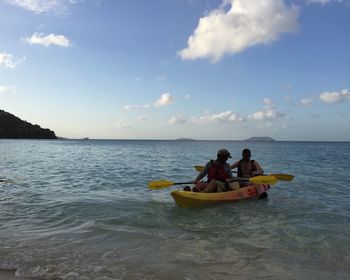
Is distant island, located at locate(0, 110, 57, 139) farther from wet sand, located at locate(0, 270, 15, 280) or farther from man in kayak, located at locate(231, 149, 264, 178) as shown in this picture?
wet sand, located at locate(0, 270, 15, 280)

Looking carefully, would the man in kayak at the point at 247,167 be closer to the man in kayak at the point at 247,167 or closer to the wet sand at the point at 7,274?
the man in kayak at the point at 247,167

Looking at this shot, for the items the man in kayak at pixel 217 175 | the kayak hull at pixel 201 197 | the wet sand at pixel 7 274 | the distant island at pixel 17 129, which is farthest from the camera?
the distant island at pixel 17 129

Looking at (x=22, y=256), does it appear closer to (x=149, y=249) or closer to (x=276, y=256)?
(x=149, y=249)

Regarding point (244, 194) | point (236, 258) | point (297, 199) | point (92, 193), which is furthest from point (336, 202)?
point (92, 193)

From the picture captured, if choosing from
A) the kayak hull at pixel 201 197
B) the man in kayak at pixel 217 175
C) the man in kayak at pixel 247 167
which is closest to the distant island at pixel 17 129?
the man in kayak at pixel 247 167

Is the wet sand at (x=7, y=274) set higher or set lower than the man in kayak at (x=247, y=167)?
lower

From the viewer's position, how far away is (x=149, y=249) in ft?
24.5

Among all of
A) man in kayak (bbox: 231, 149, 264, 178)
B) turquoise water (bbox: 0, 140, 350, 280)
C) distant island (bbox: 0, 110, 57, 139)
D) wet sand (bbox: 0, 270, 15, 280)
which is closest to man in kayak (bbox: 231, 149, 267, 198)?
man in kayak (bbox: 231, 149, 264, 178)

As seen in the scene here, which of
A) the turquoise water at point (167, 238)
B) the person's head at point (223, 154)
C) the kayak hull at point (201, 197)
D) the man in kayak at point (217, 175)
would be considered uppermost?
the person's head at point (223, 154)

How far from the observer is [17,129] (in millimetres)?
155875

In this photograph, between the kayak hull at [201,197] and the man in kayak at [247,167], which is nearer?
the kayak hull at [201,197]

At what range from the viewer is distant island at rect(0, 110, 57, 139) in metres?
152

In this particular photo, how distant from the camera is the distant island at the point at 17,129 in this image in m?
152

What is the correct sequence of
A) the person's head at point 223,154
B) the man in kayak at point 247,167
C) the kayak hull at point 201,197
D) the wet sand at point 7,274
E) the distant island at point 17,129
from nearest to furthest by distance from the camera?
1. the wet sand at point 7,274
2. the kayak hull at point 201,197
3. the person's head at point 223,154
4. the man in kayak at point 247,167
5. the distant island at point 17,129
